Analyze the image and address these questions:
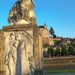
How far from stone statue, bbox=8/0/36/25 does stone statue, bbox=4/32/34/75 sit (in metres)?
0.51

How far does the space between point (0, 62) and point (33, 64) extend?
4.53ft

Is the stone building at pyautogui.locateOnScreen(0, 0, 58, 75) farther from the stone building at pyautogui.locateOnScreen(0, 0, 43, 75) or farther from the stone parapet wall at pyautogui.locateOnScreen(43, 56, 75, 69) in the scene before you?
the stone parapet wall at pyautogui.locateOnScreen(43, 56, 75, 69)

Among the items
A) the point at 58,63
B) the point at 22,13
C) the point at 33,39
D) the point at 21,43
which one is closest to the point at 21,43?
the point at 21,43

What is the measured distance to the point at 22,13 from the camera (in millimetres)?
13953

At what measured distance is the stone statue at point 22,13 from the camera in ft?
45.9

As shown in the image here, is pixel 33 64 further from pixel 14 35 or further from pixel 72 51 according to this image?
pixel 72 51

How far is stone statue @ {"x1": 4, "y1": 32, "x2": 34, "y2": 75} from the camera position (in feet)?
44.6

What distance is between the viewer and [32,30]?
13.7 m

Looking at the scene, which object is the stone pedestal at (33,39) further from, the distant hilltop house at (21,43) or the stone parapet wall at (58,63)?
the stone parapet wall at (58,63)

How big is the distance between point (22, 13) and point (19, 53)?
157 centimetres

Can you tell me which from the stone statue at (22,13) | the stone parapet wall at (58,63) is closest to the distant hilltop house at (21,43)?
the stone statue at (22,13)

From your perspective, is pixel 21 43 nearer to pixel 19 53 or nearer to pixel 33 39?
pixel 19 53

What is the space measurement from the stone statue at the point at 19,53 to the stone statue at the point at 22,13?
0.51 m

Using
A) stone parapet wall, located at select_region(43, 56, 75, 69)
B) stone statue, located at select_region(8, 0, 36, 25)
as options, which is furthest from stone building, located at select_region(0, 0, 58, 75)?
stone parapet wall, located at select_region(43, 56, 75, 69)
